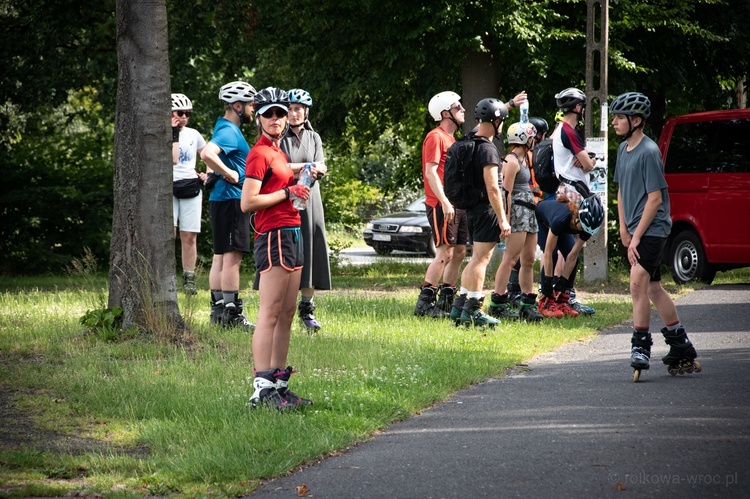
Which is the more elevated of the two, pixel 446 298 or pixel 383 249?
pixel 446 298

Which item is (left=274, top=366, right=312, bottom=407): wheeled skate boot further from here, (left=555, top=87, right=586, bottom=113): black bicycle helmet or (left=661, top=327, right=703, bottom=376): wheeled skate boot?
(left=555, top=87, right=586, bottom=113): black bicycle helmet

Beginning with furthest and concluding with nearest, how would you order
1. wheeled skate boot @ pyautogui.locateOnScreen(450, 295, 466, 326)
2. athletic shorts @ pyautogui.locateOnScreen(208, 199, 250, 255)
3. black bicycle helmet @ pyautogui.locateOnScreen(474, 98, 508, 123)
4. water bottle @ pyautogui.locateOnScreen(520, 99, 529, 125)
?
water bottle @ pyautogui.locateOnScreen(520, 99, 529, 125) < wheeled skate boot @ pyautogui.locateOnScreen(450, 295, 466, 326) < black bicycle helmet @ pyautogui.locateOnScreen(474, 98, 508, 123) < athletic shorts @ pyautogui.locateOnScreen(208, 199, 250, 255)

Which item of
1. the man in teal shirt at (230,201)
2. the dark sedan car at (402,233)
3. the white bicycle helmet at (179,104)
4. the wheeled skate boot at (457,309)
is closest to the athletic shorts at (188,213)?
the white bicycle helmet at (179,104)

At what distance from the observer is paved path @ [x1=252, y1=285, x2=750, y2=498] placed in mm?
4988

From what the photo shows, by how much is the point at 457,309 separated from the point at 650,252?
313 centimetres

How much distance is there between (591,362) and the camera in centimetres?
860

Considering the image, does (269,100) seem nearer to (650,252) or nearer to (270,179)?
(270,179)

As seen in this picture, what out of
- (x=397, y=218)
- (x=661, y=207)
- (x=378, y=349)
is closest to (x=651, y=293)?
(x=661, y=207)

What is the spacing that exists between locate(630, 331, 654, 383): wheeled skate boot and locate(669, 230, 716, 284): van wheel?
313 inches

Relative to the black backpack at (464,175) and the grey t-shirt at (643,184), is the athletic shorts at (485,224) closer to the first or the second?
the black backpack at (464,175)

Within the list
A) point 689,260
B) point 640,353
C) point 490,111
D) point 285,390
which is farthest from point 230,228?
point 689,260

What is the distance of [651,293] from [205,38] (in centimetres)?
1316

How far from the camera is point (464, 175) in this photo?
33.6 ft

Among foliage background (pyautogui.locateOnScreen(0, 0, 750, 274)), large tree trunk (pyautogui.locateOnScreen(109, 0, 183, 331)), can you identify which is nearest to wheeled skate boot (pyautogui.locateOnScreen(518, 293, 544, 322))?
large tree trunk (pyautogui.locateOnScreen(109, 0, 183, 331))
